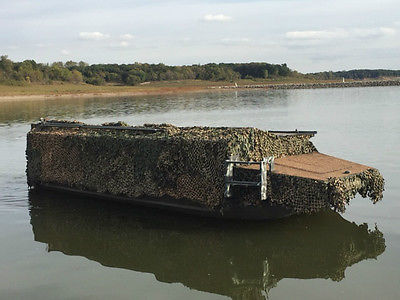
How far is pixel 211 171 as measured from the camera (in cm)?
1430

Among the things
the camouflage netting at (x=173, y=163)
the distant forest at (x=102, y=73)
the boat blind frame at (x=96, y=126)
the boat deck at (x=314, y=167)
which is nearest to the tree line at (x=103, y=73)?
the distant forest at (x=102, y=73)

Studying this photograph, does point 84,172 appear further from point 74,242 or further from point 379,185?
point 379,185

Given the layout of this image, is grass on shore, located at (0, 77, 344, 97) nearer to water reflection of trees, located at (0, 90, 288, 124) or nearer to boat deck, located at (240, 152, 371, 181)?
water reflection of trees, located at (0, 90, 288, 124)

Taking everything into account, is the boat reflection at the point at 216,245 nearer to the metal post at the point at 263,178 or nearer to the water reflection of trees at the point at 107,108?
the metal post at the point at 263,178

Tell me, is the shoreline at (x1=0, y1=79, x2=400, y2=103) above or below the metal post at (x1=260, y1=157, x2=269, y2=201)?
below

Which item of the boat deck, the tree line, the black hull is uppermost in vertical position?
the tree line

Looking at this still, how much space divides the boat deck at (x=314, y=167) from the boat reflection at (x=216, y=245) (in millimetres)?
1568

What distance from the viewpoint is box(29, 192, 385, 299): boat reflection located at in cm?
A: 1130

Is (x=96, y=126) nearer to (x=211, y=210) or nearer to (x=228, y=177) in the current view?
(x=211, y=210)

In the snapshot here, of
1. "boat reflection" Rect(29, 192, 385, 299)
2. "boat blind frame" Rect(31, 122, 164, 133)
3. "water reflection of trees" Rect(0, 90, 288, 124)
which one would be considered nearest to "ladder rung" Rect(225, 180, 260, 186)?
"boat reflection" Rect(29, 192, 385, 299)

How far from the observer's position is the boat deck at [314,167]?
1338cm

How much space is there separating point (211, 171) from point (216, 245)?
224cm

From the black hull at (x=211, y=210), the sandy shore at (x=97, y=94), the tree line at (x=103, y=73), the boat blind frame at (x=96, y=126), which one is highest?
the tree line at (x=103, y=73)

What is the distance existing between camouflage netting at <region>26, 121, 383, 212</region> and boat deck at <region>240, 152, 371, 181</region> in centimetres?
33
